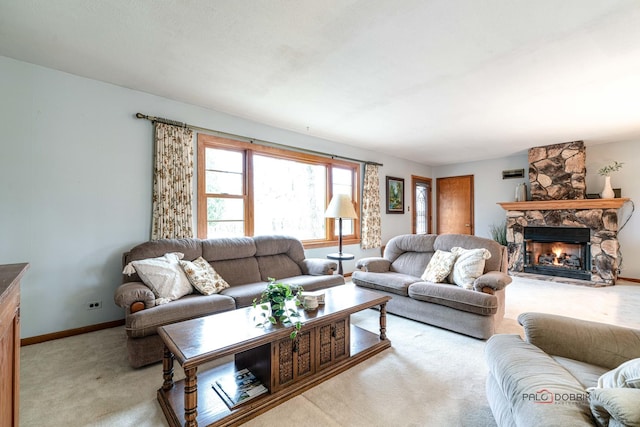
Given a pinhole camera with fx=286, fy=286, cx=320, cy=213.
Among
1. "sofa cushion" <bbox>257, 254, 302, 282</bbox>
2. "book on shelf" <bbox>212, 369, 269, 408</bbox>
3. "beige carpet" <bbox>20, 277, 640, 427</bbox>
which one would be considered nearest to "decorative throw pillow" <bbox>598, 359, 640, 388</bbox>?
"beige carpet" <bbox>20, 277, 640, 427</bbox>

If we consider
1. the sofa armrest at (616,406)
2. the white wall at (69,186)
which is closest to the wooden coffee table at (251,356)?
the sofa armrest at (616,406)

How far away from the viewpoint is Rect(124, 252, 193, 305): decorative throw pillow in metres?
2.56

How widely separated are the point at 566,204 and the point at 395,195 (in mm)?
3081

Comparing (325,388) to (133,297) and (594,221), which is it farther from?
(594,221)

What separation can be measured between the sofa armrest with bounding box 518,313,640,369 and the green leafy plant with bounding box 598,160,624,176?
552 cm

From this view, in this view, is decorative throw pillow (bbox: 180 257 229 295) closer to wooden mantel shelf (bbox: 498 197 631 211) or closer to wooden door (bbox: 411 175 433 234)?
wooden door (bbox: 411 175 433 234)

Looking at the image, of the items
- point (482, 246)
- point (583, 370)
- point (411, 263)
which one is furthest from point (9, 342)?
point (482, 246)

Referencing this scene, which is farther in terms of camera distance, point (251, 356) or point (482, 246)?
point (482, 246)

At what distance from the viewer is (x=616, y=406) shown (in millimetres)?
830

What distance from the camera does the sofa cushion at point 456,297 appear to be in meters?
2.68

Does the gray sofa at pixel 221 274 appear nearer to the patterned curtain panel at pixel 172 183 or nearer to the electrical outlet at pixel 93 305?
the patterned curtain panel at pixel 172 183

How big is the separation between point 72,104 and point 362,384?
366 cm

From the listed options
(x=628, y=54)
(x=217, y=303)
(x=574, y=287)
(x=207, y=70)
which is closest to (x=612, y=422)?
(x=217, y=303)

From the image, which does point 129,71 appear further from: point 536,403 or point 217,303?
point 536,403
